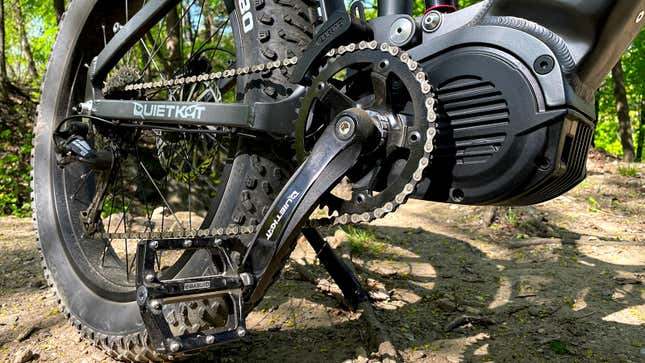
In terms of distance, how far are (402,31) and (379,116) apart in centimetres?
27

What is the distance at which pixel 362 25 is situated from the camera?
5.22 ft

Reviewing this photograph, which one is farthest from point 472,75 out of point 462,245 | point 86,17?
point 462,245

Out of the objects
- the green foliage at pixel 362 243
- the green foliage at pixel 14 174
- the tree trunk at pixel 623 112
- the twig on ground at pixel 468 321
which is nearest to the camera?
the twig on ground at pixel 468 321

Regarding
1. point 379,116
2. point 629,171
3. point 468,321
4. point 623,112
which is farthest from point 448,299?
point 623,112

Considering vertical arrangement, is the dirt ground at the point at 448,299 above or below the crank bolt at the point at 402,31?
below

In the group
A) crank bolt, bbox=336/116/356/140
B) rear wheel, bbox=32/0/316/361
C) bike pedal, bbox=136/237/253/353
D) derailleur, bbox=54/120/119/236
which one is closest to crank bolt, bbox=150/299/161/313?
bike pedal, bbox=136/237/253/353

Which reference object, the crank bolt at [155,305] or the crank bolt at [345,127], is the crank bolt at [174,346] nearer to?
the crank bolt at [155,305]

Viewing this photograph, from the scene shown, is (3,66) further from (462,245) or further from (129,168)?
(462,245)

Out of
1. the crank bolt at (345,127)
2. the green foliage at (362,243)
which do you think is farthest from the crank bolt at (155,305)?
the green foliage at (362,243)

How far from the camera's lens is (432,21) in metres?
1.54

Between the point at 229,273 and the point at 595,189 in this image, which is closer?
the point at 229,273

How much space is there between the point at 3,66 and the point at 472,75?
8268 mm

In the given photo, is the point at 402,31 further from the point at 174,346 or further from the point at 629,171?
the point at 629,171

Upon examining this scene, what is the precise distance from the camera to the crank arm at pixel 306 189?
4.84ft
